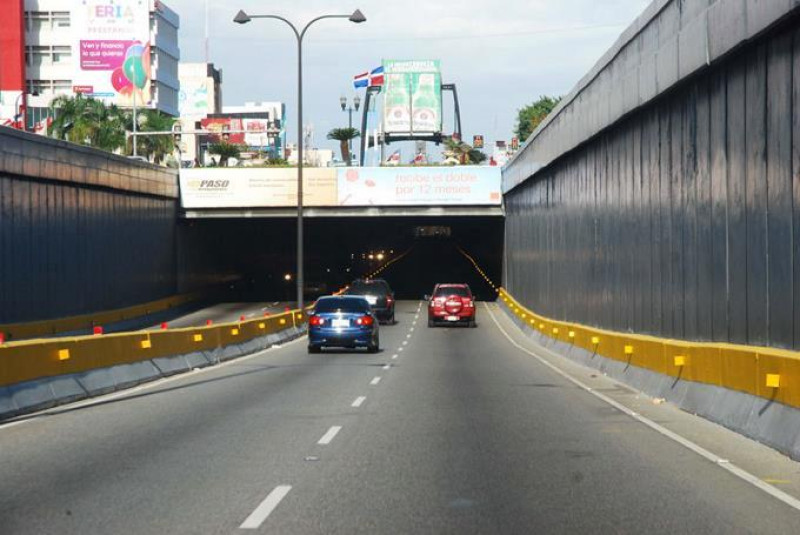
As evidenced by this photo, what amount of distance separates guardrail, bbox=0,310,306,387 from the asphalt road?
0.84m

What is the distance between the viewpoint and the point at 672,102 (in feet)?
70.5

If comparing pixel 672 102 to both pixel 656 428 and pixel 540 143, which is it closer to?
pixel 656 428

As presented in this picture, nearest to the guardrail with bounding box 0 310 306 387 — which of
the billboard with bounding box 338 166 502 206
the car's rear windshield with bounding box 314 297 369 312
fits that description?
the car's rear windshield with bounding box 314 297 369 312

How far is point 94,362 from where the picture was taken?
20.0 m

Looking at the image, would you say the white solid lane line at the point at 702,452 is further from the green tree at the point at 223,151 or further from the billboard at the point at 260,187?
the green tree at the point at 223,151

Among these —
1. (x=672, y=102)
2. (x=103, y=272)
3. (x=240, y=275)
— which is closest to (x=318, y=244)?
(x=240, y=275)

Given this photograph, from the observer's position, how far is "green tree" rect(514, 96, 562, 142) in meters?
132

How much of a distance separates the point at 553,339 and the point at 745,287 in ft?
61.3

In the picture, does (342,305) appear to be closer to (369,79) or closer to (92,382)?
(92,382)

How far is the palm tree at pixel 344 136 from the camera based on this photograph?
116562mm

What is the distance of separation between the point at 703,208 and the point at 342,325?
14.4 metres

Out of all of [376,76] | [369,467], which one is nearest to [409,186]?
[369,467]

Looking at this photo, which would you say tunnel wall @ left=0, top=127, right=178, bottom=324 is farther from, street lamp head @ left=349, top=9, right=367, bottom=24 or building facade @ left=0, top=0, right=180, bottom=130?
building facade @ left=0, top=0, right=180, bottom=130

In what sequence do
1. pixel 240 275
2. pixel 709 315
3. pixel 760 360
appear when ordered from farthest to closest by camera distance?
pixel 240 275 → pixel 709 315 → pixel 760 360
